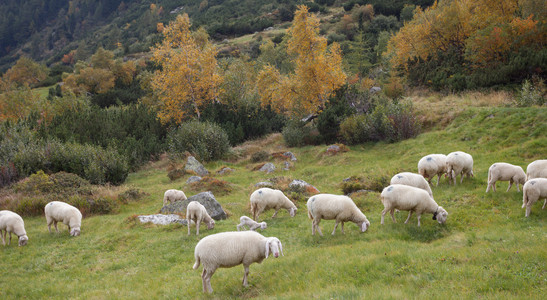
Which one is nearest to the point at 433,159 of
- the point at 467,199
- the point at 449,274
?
the point at 467,199

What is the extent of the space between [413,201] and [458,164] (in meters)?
5.19

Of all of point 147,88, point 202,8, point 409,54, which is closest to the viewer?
point 409,54

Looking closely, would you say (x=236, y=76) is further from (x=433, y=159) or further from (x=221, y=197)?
(x=433, y=159)

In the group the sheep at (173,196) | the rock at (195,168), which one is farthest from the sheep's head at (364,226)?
the rock at (195,168)

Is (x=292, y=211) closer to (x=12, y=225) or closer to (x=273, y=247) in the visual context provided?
(x=273, y=247)

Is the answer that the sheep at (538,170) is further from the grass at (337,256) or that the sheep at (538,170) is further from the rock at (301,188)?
the rock at (301,188)

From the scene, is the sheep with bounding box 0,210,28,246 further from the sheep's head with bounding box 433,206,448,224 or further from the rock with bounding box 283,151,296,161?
the rock with bounding box 283,151,296,161

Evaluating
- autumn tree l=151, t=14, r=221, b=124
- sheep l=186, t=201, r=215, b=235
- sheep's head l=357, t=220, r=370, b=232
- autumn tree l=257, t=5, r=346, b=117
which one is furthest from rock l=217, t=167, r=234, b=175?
sheep's head l=357, t=220, r=370, b=232

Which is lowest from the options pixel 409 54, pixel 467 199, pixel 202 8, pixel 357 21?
pixel 467 199

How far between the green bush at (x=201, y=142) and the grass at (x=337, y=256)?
12.5 metres

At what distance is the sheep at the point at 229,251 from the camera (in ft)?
24.6

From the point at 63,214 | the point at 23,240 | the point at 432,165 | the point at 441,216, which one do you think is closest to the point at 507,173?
the point at 432,165

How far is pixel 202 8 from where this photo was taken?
14500 centimetres

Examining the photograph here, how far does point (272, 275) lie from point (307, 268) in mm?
898
